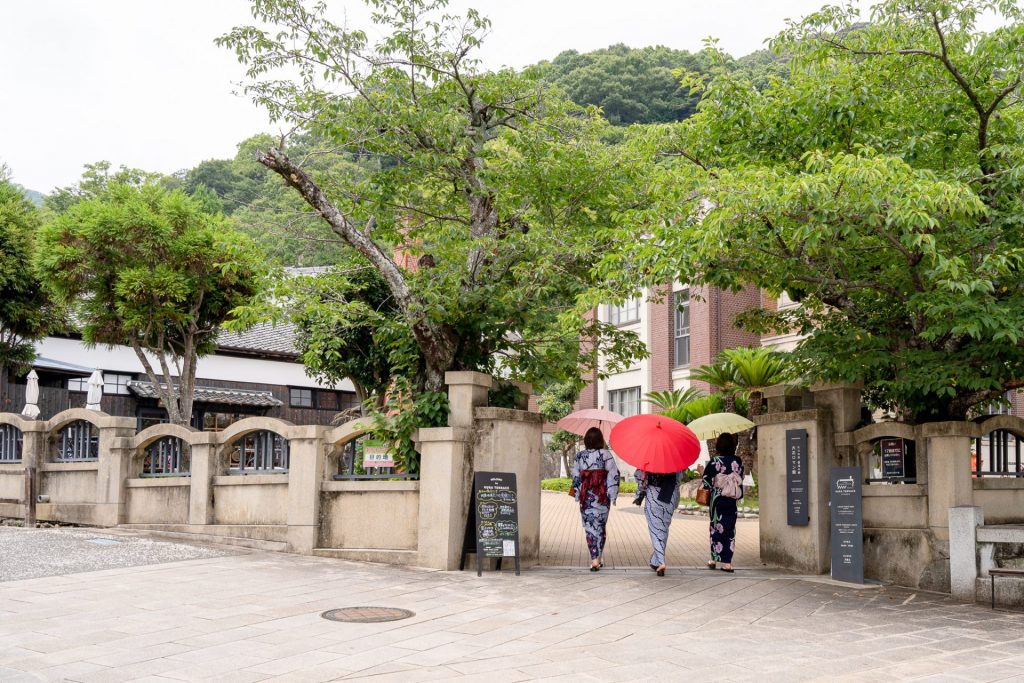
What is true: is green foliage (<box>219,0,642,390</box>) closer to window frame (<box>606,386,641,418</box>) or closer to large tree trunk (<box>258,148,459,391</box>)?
large tree trunk (<box>258,148,459,391</box>)

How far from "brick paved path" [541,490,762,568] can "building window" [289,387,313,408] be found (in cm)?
1380

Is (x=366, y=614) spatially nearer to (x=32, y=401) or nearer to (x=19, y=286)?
(x=32, y=401)

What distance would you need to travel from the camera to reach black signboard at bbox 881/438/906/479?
491 inches

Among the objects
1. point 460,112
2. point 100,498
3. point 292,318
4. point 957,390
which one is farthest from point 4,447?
point 957,390

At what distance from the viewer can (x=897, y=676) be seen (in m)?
7.33

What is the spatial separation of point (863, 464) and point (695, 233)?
4.65 m

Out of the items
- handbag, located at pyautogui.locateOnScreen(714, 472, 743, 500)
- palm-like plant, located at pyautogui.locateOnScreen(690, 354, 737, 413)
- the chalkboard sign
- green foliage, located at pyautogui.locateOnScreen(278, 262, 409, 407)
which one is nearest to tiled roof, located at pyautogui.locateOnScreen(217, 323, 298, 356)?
palm-like plant, located at pyautogui.locateOnScreen(690, 354, 737, 413)

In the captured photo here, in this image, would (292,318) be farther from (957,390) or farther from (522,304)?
(957,390)

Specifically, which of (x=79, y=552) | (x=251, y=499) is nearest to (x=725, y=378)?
(x=251, y=499)

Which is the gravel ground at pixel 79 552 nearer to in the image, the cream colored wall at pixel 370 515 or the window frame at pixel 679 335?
the cream colored wall at pixel 370 515

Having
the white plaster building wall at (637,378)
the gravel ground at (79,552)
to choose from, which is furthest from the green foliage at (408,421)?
the white plaster building wall at (637,378)

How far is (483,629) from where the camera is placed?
8734 mm

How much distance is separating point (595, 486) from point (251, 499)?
5.23m

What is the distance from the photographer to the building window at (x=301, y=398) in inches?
1422
